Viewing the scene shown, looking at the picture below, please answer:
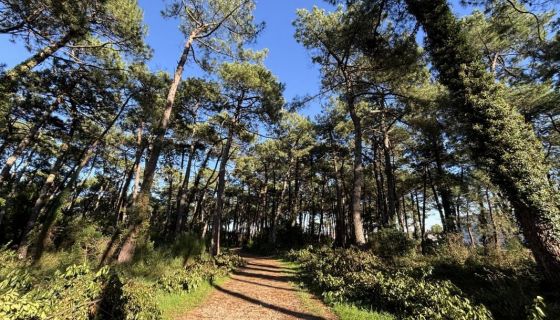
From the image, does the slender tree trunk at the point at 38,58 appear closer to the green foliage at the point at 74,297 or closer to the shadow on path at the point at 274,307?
the green foliage at the point at 74,297

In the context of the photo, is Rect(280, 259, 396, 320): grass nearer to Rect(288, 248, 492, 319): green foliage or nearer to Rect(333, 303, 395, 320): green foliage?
Rect(333, 303, 395, 320): green foliage

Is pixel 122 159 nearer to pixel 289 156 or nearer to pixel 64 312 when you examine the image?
pixel 289 156

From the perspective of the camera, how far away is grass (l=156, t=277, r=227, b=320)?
18.4 feet

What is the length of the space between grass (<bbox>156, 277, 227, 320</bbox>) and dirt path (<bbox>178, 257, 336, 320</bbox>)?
0.17 m

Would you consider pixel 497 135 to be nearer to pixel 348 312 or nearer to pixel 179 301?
pixel 348 312

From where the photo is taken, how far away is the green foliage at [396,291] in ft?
14.1

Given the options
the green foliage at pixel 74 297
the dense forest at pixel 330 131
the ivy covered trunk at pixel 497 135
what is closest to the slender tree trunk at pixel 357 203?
the dense forest at pixel 330 131

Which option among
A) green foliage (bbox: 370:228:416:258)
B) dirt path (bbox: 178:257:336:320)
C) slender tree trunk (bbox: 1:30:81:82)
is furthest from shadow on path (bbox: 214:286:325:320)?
slender tree trunk (bbox: 1:30:81:82)

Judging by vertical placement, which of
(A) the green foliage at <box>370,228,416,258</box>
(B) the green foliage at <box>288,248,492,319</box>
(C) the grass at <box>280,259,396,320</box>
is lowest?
(C) the grass at <box>280,259,396,320</box>

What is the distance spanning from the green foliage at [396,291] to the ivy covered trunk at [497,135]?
2.11m

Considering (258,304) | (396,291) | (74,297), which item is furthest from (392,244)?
(74,297)

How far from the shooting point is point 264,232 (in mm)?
30203

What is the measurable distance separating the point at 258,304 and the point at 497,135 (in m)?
6.74

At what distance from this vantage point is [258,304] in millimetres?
6793
